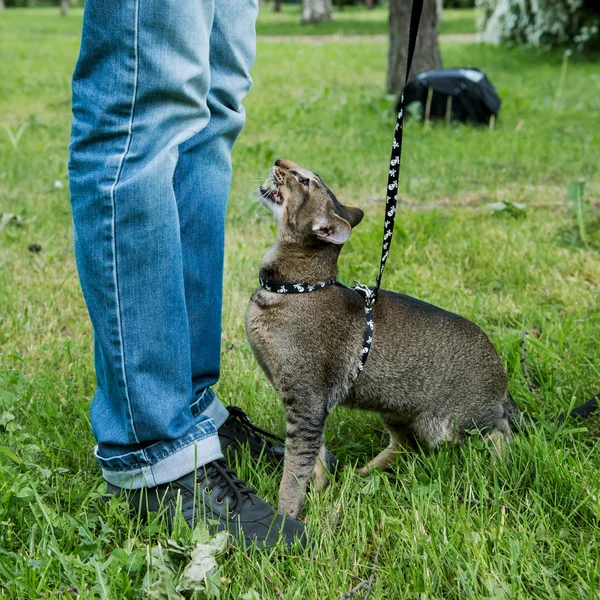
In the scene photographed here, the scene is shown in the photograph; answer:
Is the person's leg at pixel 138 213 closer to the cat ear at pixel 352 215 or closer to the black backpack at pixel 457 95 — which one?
the cat ear at pixel 352 215

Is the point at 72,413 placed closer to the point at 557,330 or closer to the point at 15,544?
the point at 15,544

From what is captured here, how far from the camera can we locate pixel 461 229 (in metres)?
4.64

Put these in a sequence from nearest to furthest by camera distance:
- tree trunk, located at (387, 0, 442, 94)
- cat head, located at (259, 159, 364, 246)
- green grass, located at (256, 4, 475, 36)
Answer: cat head, located at (259, 159, 364, 246)
tree trunk, located at (387, 0, 442, 94)
green grass, located at (256, 4, 475, 36)

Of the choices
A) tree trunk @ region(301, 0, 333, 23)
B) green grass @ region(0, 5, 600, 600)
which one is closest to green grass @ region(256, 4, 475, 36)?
tree trunk @ region(301, 0, 333, 23)

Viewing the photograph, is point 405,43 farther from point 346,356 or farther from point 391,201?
point 346,356

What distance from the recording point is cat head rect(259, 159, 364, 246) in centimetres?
253

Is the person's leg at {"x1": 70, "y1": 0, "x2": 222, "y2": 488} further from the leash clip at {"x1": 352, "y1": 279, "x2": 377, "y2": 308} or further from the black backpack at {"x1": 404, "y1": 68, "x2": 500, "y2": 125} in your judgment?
the black backpack at {"x1": 404, "y1": 68, "x2": 500, "y2": 125}

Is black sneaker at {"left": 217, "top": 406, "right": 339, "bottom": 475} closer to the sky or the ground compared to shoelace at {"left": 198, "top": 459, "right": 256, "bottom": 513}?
closer to the ground

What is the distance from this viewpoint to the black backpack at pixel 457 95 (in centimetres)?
764

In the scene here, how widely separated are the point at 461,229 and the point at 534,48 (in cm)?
1197

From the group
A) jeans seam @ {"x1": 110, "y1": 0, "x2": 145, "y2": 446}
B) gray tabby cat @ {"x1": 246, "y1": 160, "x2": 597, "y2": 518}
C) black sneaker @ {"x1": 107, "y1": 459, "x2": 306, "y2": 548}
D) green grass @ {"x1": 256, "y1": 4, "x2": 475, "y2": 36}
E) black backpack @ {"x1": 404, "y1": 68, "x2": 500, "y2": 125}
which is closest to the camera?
jeans seam @ {"x1": 110, "y1": 0, "x2": 145, "y2": 446}

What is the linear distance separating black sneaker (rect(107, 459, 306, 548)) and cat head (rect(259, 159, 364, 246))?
832 mm

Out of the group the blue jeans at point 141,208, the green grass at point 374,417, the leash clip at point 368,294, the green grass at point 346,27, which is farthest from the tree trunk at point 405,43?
the green grass at point 346,27

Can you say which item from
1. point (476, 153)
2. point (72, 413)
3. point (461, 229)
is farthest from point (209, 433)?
point (476, 153)
